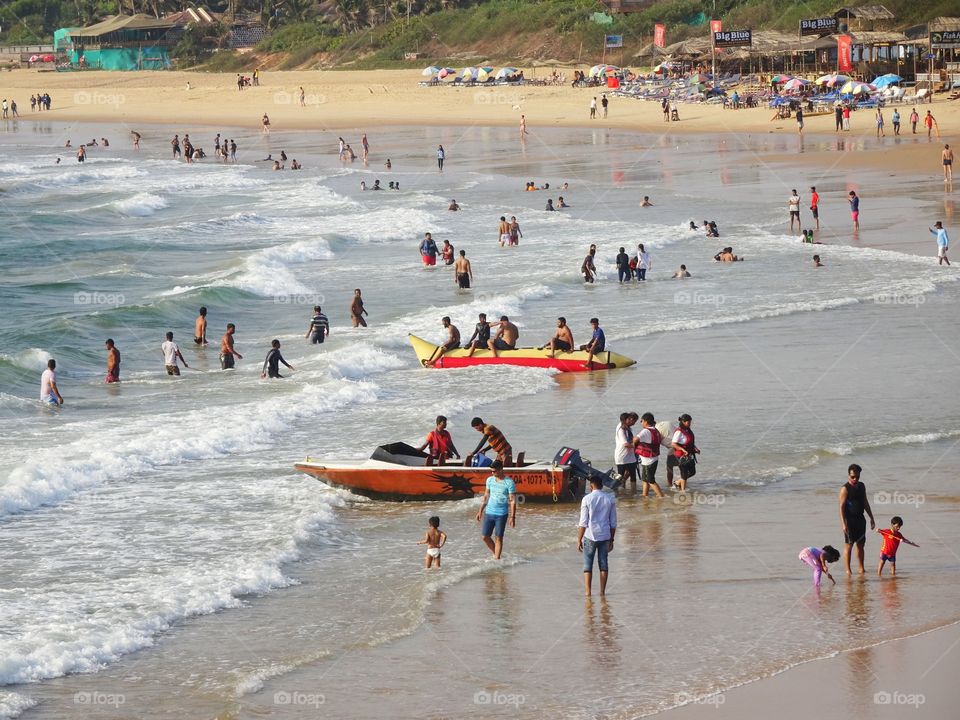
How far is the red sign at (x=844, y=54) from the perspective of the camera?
203 feet

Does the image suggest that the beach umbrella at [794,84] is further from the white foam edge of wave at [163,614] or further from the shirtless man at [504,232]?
the white foam edge of wave at [163,614]

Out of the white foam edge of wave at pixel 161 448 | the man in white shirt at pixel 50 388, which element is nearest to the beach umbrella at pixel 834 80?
the white foam edge of wave at pixel 161 448

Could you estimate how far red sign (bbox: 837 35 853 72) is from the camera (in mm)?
61987

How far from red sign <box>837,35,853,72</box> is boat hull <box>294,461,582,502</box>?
52.3 m

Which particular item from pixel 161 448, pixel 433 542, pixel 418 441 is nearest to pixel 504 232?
pixel 418 441

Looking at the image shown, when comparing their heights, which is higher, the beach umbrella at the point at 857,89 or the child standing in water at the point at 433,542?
the beach umbrella at the point at 857,89

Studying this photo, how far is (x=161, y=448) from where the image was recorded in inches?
679

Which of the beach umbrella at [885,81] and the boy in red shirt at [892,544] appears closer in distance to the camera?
the boy in red shirt at [892,544]

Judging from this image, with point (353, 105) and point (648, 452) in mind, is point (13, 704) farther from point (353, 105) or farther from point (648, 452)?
point (353, 105)

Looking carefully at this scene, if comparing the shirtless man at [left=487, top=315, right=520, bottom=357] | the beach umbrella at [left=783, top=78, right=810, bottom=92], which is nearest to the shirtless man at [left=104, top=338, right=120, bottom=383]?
the shirtless man at [left=487, top=315, right=520, bottom=357]

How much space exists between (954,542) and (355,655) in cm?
590

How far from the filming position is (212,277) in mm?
33219

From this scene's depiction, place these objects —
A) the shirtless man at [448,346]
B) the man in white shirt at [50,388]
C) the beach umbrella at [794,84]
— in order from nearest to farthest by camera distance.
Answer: the man in white shirt at [50,388]
the shirtless man at [448,346]
the beach umbrella at [794,84]

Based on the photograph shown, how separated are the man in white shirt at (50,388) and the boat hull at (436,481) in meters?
6.66
